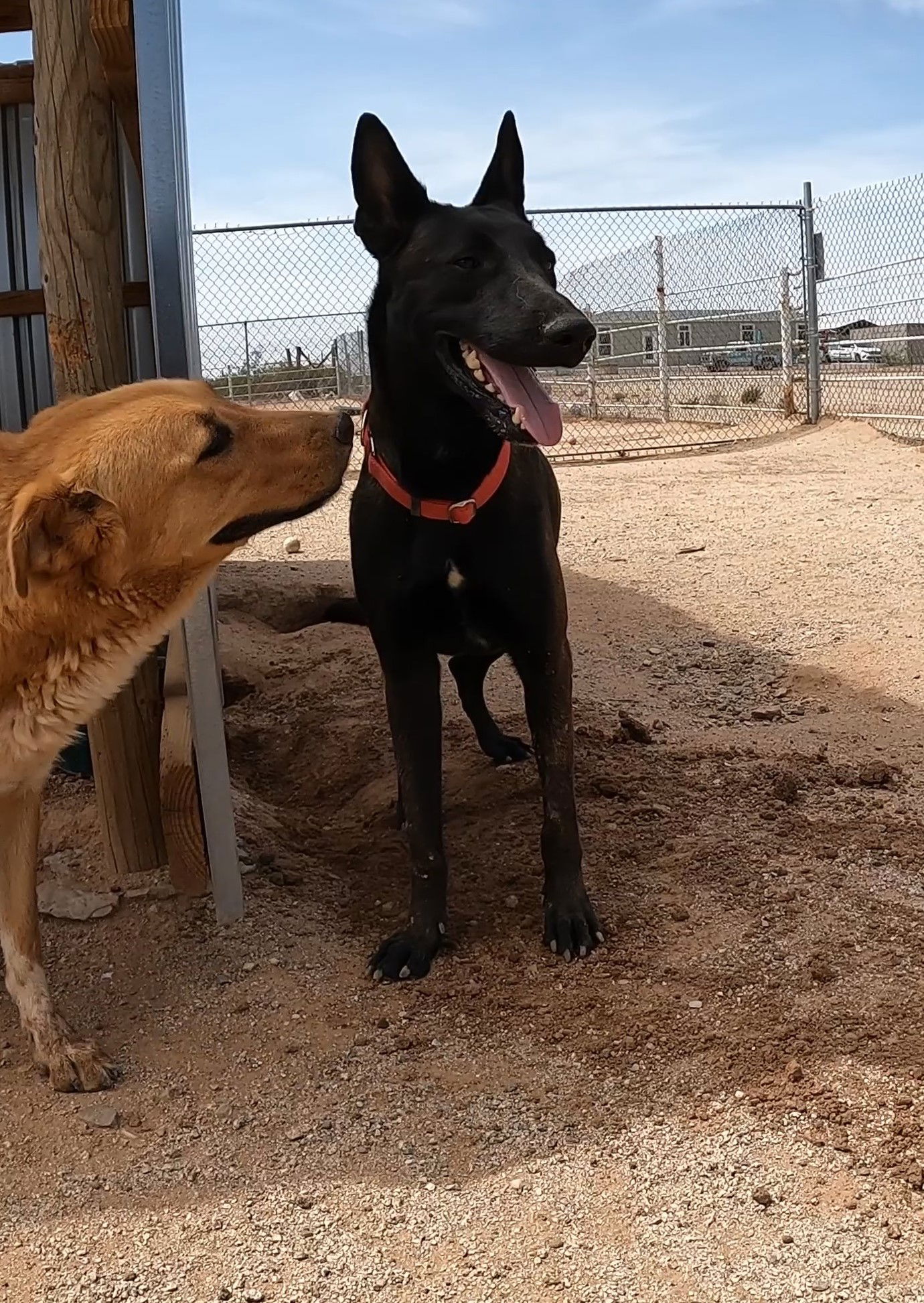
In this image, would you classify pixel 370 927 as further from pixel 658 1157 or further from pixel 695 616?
pixel 695 616

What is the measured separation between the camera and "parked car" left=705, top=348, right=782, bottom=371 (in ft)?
48.2

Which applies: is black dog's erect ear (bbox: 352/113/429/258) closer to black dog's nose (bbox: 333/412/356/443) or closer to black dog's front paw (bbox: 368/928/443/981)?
black dog's nose (bbox: 333/412/356/443)

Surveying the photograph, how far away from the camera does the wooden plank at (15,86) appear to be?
160 inches

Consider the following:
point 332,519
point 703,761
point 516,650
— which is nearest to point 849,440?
point 332,519

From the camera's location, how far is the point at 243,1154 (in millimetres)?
2277

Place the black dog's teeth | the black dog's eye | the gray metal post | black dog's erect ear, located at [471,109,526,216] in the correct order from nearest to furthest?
the black dog's eye < the gray metal post < the black dog's teeth < black dog's erect ear, located at [471,109,526,216]

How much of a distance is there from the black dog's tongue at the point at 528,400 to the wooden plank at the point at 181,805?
1098mm

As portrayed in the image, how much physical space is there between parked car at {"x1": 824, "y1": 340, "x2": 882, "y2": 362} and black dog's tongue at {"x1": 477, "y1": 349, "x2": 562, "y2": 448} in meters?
11.7

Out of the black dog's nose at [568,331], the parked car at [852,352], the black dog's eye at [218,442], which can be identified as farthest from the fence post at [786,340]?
the black dog's eye at [218,442]

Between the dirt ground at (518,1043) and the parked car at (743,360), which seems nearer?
the dirt ground at (518,1043)

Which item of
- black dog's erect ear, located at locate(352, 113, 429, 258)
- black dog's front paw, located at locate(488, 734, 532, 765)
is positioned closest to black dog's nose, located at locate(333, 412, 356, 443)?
black dog's erect ear, located at locate(352, 113, 429, 258)

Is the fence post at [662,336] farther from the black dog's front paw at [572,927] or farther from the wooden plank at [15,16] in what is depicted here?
the black dog's front paw at [572,927]

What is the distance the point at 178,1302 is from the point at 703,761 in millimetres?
2617

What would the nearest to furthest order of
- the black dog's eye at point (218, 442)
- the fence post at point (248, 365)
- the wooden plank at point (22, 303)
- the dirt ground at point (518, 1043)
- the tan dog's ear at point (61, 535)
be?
the dirt ground at point (518, 1043)
the tan dog's ear at point (61, 535)
the black dog's eye at point (218, 442)
the wooden plank at point (22, 303)
the fence post at point (248, 365)
